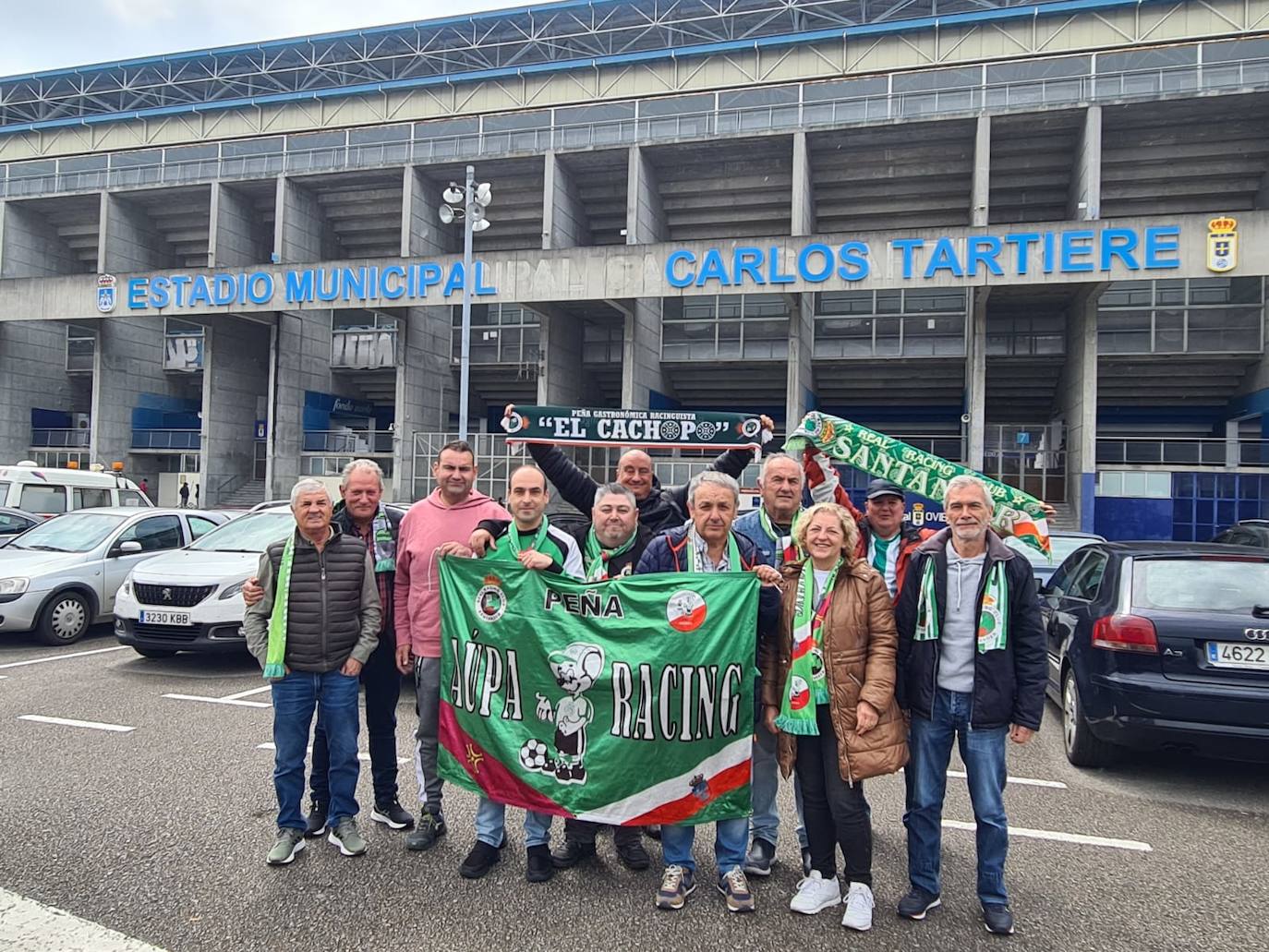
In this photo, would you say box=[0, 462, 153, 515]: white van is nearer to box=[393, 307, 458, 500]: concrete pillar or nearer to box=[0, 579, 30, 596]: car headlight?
box=[0, 579, 30, 596]: car headlight

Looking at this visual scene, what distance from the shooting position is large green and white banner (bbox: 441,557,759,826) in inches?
145

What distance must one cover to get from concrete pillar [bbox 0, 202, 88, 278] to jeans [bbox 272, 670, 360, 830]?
37.1 m

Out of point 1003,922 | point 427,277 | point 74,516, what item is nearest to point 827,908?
point 1003,922

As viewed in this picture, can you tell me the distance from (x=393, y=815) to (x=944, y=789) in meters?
2.75

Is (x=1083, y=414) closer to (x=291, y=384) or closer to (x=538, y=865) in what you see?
(x=538, y=865)

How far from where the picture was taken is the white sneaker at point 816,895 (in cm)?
343

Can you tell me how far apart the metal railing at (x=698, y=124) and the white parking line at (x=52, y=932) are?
26.3m

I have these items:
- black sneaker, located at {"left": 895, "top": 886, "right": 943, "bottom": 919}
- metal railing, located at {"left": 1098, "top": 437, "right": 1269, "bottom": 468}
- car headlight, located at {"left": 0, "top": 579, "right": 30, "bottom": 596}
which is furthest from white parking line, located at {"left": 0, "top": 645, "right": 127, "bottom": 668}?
metal railing, located at {"left": 1098, "top": 437, "right": 1269, "bottom": 468}

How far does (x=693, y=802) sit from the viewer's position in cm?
363

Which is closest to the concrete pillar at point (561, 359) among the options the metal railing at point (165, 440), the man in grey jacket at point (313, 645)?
the metal railing at point (165, 440)

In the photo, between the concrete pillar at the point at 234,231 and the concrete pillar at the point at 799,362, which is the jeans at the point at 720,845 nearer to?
the concrete pillar at the point at 799,362

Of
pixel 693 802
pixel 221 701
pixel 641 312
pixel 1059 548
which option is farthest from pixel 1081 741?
pixel 641 312

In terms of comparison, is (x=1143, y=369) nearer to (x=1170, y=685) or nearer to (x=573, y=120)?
(x=573, y=120)

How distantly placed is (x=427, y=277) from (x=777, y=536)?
2352 centimetres
